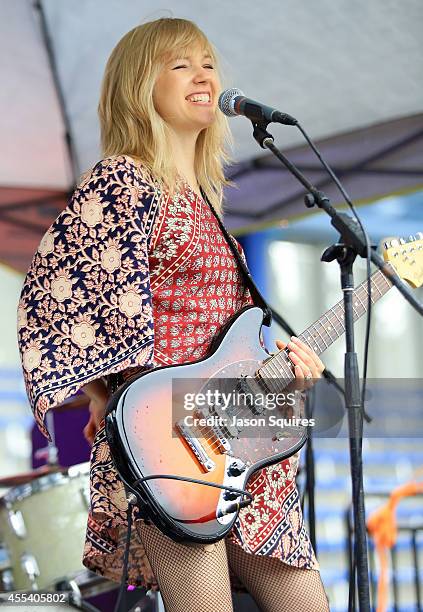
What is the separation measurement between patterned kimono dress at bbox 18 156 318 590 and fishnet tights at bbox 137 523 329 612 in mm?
51

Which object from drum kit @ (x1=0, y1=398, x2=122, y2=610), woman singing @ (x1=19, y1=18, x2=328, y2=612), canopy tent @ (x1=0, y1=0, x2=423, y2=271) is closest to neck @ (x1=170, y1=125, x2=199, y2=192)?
woman singing @ (x1=19, y1=18, x2=328, y2=612)

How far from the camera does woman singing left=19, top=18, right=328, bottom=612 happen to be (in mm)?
1924

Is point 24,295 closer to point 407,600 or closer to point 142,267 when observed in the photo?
point 142,267

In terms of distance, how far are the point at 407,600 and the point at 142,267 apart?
5683 mm

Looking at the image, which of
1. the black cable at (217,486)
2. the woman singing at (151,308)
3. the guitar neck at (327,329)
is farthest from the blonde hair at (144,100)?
the black cable at (217,486)

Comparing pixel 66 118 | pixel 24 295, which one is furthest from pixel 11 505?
pixel 66 118

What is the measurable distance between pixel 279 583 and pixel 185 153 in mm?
1029

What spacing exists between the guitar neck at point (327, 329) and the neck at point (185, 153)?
1.46 ft

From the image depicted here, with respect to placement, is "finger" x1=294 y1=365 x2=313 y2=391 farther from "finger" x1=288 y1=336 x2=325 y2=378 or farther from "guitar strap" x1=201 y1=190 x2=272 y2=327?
"guitar strap" x1=201 y1=190 x2=272 y2=327

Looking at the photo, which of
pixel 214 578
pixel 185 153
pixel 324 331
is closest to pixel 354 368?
pixel 324 331

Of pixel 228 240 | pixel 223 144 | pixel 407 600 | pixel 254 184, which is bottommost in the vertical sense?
pixel 407 600

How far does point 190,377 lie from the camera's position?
6.38ft

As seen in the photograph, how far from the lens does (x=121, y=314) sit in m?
1.94

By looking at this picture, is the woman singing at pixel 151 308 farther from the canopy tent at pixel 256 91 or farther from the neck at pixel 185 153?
the canopy tent at pixel 256 91
